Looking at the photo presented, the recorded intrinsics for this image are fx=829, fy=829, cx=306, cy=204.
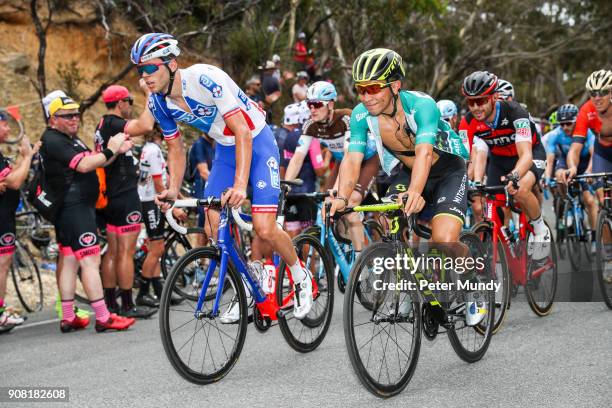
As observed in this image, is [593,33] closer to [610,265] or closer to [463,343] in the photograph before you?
[610,265]

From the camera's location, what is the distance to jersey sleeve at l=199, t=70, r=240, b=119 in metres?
5.64

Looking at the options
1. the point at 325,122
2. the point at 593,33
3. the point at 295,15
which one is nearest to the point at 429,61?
the point at 593,33

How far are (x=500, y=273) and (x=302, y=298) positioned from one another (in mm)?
1556

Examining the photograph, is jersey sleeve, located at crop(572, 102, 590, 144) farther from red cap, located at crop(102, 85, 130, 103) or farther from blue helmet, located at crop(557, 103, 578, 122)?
red cap, located at crop(102, 85, 130, 103)

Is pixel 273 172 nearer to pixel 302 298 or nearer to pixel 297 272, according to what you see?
pixel 297 272

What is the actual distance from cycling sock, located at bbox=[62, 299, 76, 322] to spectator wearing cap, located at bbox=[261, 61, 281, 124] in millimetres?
6492

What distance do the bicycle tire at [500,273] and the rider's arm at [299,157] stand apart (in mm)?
2896

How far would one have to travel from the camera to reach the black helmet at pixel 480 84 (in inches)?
286

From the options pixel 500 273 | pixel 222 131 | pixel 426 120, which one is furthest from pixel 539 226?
pixel 222 131

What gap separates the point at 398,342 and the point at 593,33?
31.5 meters

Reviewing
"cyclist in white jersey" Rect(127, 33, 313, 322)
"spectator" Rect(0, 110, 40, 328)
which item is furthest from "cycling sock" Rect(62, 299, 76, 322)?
"cyclist in white jersey" Rect(127, 33, 313, 322)

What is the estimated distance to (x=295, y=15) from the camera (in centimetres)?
2323

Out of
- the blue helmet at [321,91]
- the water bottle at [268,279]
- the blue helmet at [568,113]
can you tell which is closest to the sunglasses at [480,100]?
the blue helmet at [321,91]

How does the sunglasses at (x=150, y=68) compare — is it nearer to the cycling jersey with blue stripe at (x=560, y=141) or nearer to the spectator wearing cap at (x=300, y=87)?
the cycling jersey with blue stripe at (x=560, y=141)
